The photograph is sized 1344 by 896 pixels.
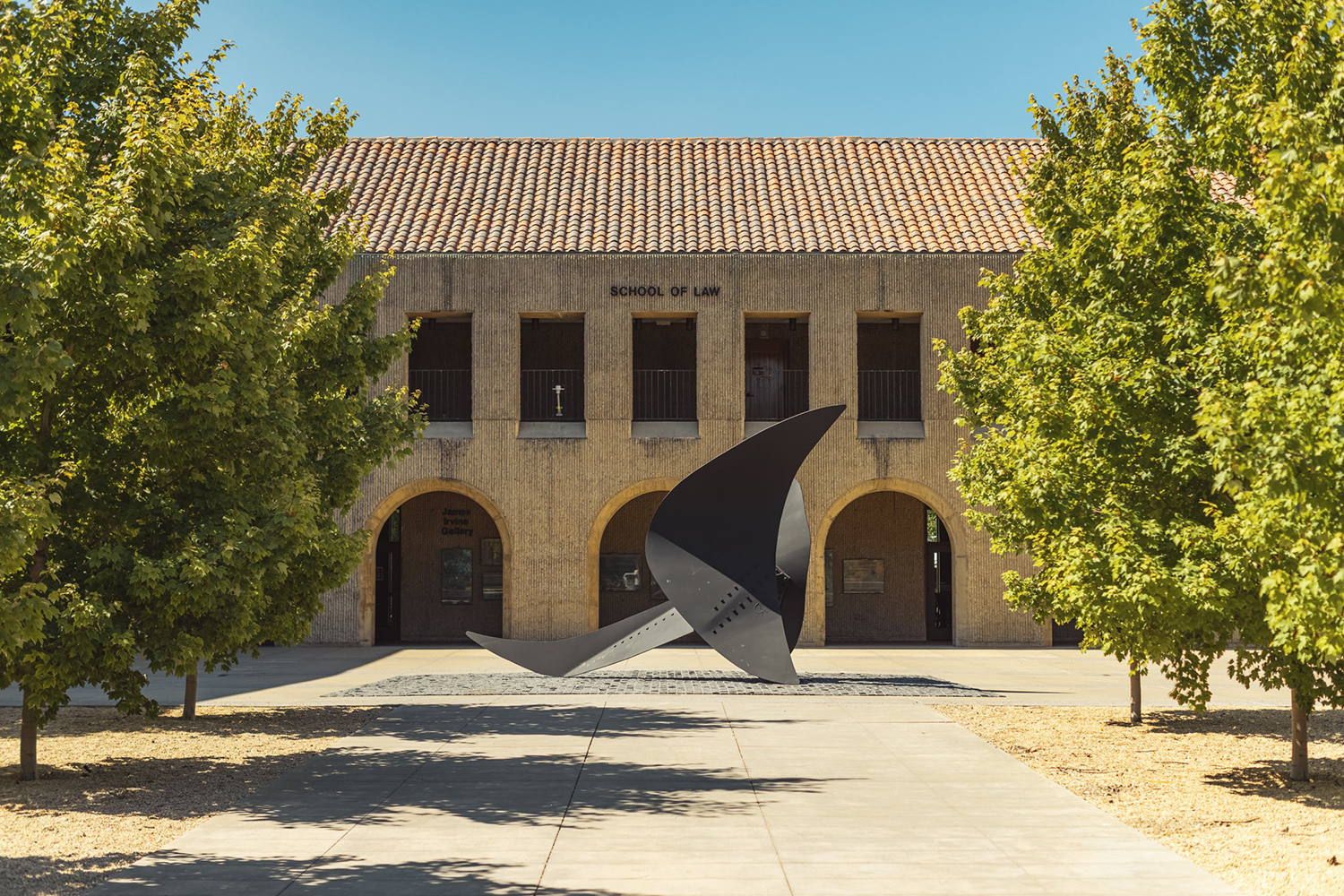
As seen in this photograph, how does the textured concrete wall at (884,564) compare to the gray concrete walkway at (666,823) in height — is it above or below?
above

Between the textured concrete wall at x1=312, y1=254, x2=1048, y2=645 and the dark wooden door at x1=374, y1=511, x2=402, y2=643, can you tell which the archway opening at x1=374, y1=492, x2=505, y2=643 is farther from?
the textured concrete wall at x1=312, y1=254, x2=1048, y2=645

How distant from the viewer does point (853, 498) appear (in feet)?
84.5

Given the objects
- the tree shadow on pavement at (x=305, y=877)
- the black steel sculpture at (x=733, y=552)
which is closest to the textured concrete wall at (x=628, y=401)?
the black steel sculpture at (x=733, y=552)

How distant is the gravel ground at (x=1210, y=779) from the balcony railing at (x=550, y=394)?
13.8 meters

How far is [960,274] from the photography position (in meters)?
25.7

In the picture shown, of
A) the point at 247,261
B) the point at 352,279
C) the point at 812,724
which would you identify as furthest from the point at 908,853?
the point at 352,279

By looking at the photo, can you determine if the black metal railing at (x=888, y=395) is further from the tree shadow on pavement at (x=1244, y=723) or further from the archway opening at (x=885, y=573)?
the tree shadow on pavement at (x=1244, y=723)

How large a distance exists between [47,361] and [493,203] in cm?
2081

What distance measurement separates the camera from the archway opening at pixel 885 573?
2831 centimetres

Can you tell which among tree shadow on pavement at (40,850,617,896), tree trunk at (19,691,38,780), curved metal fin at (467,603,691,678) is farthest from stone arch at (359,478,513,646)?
tree shadow on pavement at (40,850,617,896)

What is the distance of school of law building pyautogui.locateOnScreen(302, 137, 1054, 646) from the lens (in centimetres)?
2545

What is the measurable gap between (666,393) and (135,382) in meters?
18.0

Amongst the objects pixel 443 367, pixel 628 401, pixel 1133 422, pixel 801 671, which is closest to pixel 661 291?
pixel 628 401

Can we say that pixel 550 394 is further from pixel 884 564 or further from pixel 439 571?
pixel 884 564
